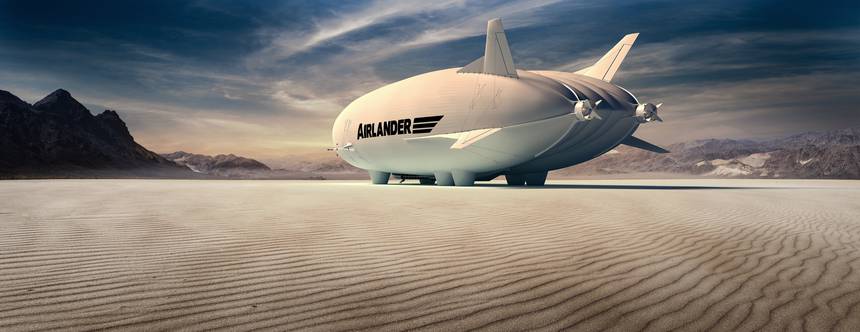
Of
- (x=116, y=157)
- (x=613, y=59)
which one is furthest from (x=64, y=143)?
(x=613, y=59)

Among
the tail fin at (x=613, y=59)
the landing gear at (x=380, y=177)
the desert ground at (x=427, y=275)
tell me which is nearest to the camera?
the desert ground at (x=427, y=275)

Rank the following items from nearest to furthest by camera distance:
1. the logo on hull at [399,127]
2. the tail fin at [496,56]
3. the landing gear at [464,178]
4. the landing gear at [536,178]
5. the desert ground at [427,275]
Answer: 1. the desert ground at [427,275]
2. the tail fin at [496,56]
3. the logo on hull at [399,127]
4. the landing gear at [464,178]
5. the landing gear at [536,178]

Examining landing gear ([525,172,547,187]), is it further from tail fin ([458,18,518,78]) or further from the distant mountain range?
the distant mountain range

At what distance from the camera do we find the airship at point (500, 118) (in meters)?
21.9

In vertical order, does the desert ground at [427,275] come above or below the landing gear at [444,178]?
below

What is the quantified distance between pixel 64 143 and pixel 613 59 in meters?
141

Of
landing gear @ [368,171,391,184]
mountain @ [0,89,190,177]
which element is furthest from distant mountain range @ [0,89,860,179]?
landing gear @ [368,171,391,184]

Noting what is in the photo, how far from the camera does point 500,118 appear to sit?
2252cm

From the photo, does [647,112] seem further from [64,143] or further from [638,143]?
[64,143]

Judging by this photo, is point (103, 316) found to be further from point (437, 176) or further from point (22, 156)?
point (22, 156)

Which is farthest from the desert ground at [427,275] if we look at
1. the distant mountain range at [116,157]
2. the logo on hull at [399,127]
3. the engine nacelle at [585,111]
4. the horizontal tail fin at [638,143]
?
the distant mountain range at [116,157]

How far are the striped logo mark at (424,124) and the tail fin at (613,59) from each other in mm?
8869

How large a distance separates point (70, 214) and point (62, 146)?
141834 millimetres

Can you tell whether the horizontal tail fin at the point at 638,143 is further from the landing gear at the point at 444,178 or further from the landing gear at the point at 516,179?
the landing gear at the point at 444,178
